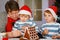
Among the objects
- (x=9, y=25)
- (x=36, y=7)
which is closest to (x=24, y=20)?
(x=9, y=25)

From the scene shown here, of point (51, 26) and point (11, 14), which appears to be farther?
point (11, 14)

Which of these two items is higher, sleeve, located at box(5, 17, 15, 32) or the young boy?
the young boy

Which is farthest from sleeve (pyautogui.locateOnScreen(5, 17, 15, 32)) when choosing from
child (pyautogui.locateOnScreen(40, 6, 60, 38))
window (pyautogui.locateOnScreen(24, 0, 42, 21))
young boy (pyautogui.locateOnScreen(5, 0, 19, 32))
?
window (pyautogui.locateOnScreen(24, 0, 42, 21))

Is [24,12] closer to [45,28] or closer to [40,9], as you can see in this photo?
[45,28]

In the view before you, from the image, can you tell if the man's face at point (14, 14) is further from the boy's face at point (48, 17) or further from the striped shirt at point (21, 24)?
the boy's face at point (48, 17)

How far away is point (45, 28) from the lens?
1.98m

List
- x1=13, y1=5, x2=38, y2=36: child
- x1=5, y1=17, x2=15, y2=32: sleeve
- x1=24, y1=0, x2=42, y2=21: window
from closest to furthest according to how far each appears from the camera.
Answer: x1=13, y1=5, x2=38, y2=36: child → x1=5, y1=17, x2=15, y2=32: sleeve → x1=24, y1=0, x2=42, y2=21: window

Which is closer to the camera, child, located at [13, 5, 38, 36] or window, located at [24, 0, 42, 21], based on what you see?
child, located at [13, 5, 38, 36]

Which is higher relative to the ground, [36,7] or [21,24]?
[36,7]

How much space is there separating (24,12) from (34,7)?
6.88 feet

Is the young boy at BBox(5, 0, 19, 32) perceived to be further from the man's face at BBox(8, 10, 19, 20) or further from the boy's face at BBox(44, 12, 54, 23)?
the boy's face at BBox(44, 12, 54, 23)

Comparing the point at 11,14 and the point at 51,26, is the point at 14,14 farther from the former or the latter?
the point at 51,26

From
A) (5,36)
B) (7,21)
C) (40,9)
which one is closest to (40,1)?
(40,9)

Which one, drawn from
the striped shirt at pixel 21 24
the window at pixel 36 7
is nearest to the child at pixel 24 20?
the striped shirt at pixel 21 24
